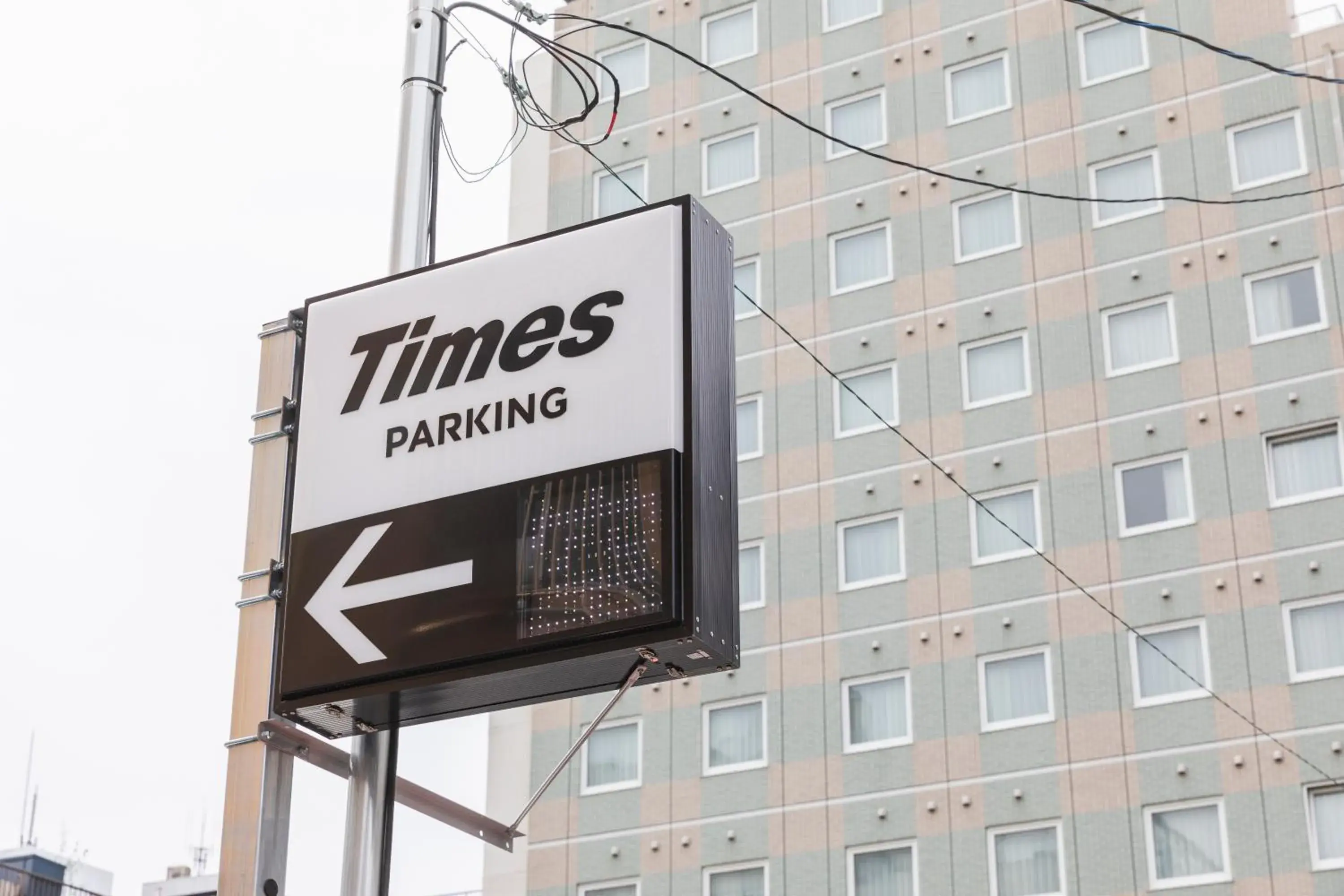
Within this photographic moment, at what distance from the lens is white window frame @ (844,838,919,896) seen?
35.9 metres

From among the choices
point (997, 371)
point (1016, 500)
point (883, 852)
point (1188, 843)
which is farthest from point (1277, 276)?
point (883, 852)

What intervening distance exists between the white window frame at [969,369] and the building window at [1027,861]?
8.65 m

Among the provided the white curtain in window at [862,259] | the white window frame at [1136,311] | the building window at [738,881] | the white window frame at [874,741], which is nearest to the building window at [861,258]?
the white curtain in window at [862,259]

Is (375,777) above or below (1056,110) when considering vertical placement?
below

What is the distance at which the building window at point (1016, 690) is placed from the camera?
118 feet

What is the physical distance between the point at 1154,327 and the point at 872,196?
730 centimetres

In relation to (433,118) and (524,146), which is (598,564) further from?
(524,146)

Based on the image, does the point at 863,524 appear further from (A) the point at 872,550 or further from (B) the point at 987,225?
(B) the point at 987,225

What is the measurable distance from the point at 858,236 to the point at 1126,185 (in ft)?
19.7

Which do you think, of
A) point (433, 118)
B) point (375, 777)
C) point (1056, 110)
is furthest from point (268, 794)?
point (1056, 110)

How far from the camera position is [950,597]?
37719 millimetres

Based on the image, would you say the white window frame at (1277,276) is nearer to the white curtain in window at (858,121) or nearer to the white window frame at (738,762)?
the white curtain in window at (858,121)

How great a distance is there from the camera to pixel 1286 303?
1454 inches

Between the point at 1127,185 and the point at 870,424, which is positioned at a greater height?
the point at 1127,185
